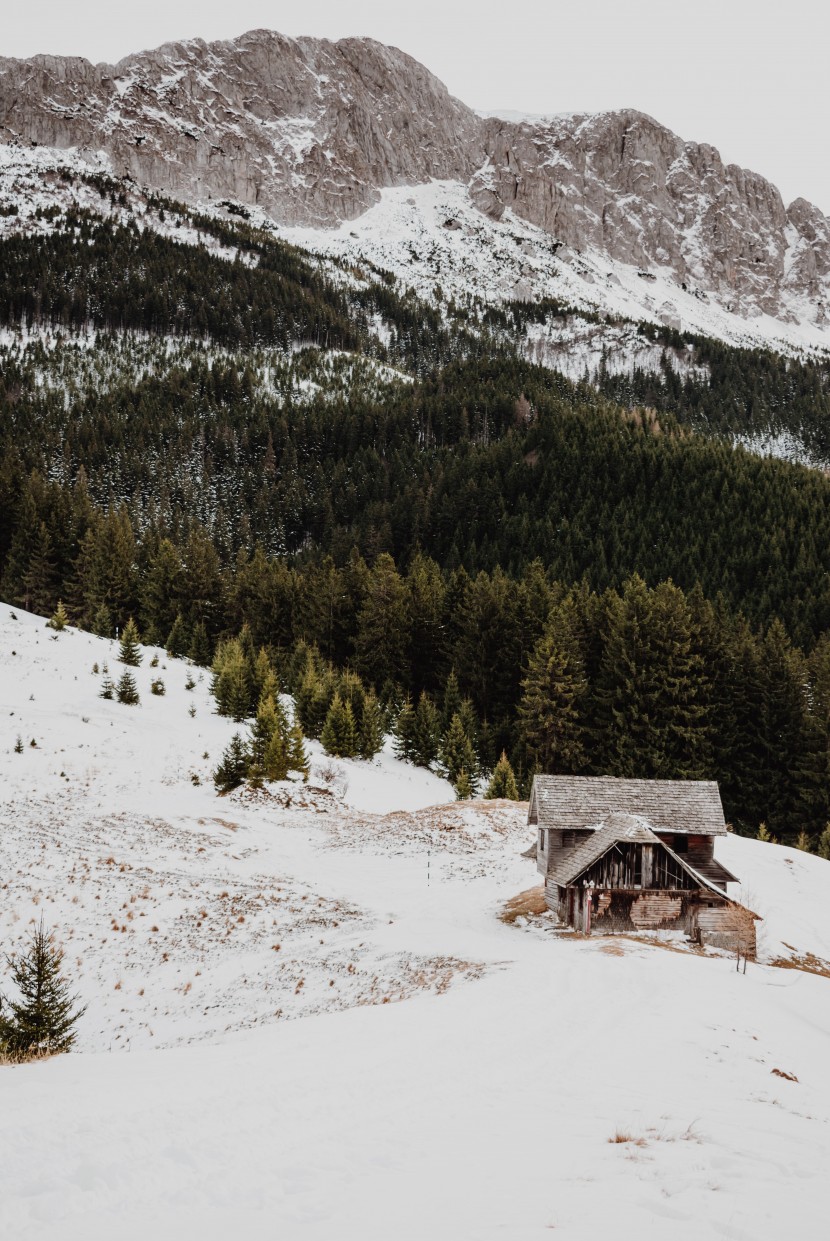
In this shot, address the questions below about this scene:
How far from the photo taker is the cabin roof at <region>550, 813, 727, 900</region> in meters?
24.9

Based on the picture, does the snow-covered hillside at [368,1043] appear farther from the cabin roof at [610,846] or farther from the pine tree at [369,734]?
the pine tree at [369,734]

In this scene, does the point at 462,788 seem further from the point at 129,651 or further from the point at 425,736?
the point at 129,651

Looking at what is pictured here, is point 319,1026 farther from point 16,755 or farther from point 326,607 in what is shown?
point 326,607

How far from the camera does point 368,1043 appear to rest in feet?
35.6

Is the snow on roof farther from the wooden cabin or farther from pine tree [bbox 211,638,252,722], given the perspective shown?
pine tree [bbox 211,638,252,722]

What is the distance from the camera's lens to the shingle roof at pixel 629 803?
91.9 feet

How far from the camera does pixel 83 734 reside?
36.3 m

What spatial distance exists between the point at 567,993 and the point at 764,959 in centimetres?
1315

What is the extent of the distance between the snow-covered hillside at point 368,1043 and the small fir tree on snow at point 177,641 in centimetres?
2296

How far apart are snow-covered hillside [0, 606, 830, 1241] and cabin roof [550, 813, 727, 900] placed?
2327 mm

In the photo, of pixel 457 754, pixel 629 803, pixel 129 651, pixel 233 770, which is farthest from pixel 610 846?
pixel 129 651

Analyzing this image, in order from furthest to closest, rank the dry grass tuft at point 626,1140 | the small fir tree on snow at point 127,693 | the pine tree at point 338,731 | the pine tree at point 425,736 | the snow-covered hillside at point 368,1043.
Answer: the pine tree at point 425,736
the pine tree at point 338,731
the small fir tree on snow at point 127,693
the dry grass tuft at point 626,1140
the snow-covered hillside at point 368,1043

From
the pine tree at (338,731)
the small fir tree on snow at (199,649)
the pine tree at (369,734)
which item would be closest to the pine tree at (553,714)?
the pine tree at (369,734)

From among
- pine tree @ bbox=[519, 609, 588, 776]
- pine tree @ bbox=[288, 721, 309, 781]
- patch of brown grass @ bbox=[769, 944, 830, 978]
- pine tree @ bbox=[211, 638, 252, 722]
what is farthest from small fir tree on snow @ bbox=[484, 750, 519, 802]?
patch of brown grass @ bbox=[769, 944, 830, 978]
